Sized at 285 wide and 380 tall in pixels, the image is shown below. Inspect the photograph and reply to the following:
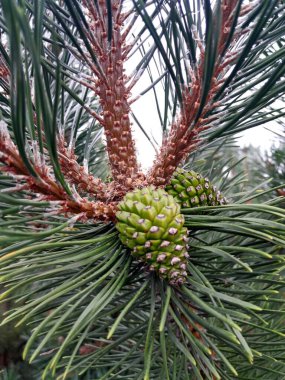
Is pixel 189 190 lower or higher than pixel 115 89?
lower

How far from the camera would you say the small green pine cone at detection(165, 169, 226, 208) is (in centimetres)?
52

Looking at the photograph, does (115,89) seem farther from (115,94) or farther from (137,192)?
(137,192)

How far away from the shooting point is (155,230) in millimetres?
430

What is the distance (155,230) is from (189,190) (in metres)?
0.10

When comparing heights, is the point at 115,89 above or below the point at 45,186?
above

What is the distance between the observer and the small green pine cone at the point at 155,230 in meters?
0.43

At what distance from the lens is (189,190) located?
52 centimetres

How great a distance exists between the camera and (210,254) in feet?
1.69

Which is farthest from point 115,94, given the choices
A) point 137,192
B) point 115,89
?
point 137,192

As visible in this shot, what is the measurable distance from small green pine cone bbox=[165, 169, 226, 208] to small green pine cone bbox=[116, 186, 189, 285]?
7 centimetres

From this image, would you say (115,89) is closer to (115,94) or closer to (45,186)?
(115,94)

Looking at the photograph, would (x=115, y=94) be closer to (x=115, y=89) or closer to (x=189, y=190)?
(x=115, y=89)

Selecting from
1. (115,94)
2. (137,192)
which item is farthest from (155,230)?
(115,94)

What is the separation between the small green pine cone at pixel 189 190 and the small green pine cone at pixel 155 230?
7 cm
